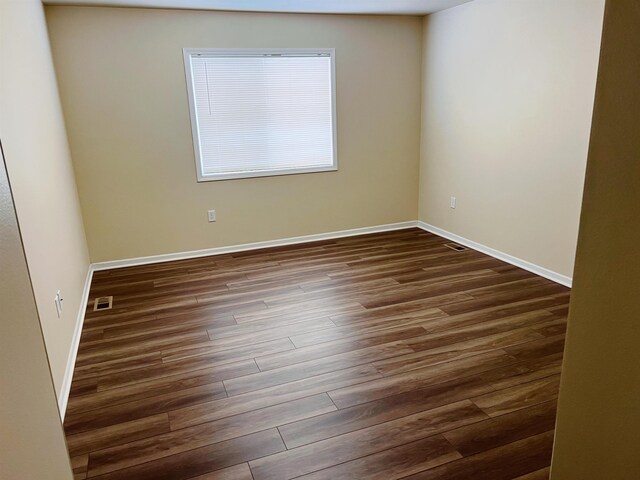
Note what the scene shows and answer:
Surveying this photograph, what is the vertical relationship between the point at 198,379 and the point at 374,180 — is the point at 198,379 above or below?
below

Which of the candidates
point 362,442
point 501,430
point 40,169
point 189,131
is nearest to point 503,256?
point 501,430

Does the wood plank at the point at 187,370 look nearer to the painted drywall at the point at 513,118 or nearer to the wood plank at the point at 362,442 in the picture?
the wood plank at the point at 362,442

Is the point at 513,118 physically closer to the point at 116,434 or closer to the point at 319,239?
the point at 319,239

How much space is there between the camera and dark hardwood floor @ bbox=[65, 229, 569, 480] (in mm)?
1911

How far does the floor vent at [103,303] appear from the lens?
11.5ft

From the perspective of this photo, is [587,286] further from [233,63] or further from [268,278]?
[233,63]

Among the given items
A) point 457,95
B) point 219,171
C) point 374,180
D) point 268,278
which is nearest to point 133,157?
point 219,171

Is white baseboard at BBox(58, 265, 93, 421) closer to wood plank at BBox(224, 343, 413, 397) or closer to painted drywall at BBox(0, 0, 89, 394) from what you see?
Answer: painted drywall at BBox(0, 0, 89, 394)

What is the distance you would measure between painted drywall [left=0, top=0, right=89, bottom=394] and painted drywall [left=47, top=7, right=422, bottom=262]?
420mm

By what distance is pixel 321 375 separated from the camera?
2.51m

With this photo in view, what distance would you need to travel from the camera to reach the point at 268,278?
13.2 ft

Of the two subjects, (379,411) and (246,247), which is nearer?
(379,411)

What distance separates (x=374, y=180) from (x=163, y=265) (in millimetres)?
2485

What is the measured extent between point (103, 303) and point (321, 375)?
6.73 ft
